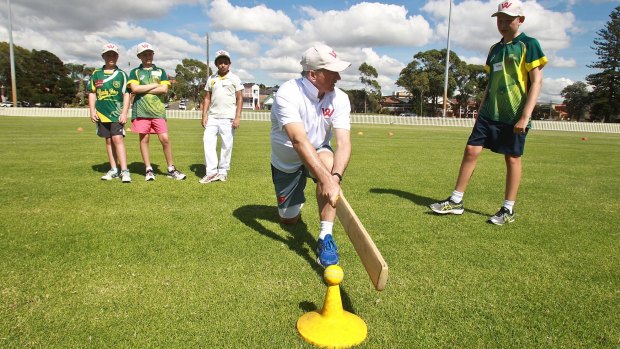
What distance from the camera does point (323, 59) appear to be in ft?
11.4

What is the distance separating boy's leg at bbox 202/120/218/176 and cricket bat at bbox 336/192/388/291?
468 cm

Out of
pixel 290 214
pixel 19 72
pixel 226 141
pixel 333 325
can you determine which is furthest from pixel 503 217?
pixel 19 72

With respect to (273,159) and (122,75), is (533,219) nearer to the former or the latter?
(273,159)

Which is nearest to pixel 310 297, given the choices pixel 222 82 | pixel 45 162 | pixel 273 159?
pixel 273 159

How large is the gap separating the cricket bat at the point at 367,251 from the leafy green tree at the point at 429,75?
82.6 m

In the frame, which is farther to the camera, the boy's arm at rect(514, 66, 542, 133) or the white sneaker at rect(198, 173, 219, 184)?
the white sneaker at rect(198, 173, 219, 184)

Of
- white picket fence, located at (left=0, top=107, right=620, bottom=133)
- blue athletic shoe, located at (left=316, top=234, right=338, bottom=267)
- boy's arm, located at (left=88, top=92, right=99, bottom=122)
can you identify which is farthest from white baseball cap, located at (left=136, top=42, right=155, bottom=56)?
white picket fence, located at (left=0, top=107, right=620, bottom=133)

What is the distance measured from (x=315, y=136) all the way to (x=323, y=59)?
843 mm

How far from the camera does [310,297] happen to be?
2887mm

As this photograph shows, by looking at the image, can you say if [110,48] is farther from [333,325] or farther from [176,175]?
[333,325]

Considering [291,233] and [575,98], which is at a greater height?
[575,98]

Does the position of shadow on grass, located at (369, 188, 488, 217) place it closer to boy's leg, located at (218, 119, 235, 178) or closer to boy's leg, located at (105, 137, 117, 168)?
boy's leg, located at (218, 119, 235, 178)

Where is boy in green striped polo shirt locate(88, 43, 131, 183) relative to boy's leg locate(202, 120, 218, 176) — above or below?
above

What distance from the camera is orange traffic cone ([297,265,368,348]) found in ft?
7.54
